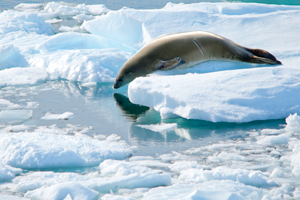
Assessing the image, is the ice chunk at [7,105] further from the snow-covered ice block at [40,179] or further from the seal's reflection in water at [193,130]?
the snow-covered ice block at [40,179]

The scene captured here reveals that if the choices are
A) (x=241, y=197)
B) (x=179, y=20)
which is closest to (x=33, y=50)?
(x=179, y=20)

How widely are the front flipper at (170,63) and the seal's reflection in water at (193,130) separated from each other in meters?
0.97

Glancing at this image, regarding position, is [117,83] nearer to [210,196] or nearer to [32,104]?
[32,104]

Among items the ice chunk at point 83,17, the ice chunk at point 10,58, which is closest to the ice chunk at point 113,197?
the ice chunk at point 10,58

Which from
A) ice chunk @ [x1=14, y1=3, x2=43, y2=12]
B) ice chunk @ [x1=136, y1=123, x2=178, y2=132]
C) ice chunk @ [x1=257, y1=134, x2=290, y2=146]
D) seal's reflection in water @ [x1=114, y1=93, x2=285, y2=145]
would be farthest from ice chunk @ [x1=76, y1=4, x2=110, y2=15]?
ice chunk @ [x1=257, y1=134, x2=290, y2=146]

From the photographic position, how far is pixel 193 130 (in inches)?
123

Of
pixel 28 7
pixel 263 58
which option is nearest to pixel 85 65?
pixel 263 58

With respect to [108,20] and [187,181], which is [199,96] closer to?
[187,181]

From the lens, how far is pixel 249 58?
4.46m

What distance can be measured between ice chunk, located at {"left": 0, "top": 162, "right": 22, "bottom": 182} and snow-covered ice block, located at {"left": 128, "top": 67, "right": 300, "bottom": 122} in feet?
4.95

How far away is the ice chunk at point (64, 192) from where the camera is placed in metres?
1.97

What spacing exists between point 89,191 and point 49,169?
0.53m

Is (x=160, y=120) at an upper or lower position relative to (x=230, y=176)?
lower

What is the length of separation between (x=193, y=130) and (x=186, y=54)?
1575mm
